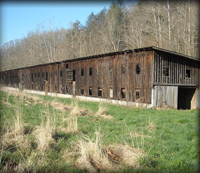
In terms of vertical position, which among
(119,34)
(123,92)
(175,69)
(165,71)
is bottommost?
(123,92)

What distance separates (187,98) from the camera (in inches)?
893

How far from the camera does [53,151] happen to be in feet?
18.1

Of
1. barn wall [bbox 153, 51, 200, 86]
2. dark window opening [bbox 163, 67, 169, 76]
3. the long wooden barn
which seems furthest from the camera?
dark window opening [bbox 163, 67, 169, 76]

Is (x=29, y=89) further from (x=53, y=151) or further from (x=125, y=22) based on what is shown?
(x=53, y=151)

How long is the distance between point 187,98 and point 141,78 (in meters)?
7.30

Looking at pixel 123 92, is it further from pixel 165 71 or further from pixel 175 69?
pixel 175 69

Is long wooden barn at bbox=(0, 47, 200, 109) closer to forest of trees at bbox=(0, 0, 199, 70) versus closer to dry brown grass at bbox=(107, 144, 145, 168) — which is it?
forest of trees at bbox=(0, 0, 199, 70)

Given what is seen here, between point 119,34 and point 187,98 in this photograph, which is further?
point 119,34

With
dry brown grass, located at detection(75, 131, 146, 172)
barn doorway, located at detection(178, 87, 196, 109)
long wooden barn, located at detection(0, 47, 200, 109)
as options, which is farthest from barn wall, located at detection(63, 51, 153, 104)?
dry brown grass, located at detection(75, 131, 146, 172)

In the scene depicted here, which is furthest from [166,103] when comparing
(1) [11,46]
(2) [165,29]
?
(1) [11,46]

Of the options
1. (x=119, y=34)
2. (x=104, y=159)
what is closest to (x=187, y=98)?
(x=104, y=159)

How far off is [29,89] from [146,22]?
27959 mm

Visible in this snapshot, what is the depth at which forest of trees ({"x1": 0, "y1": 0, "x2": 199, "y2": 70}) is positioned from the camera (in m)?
28.0

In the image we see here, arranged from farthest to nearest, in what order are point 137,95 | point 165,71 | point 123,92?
point 123,92
point 137,95
point 165,71
